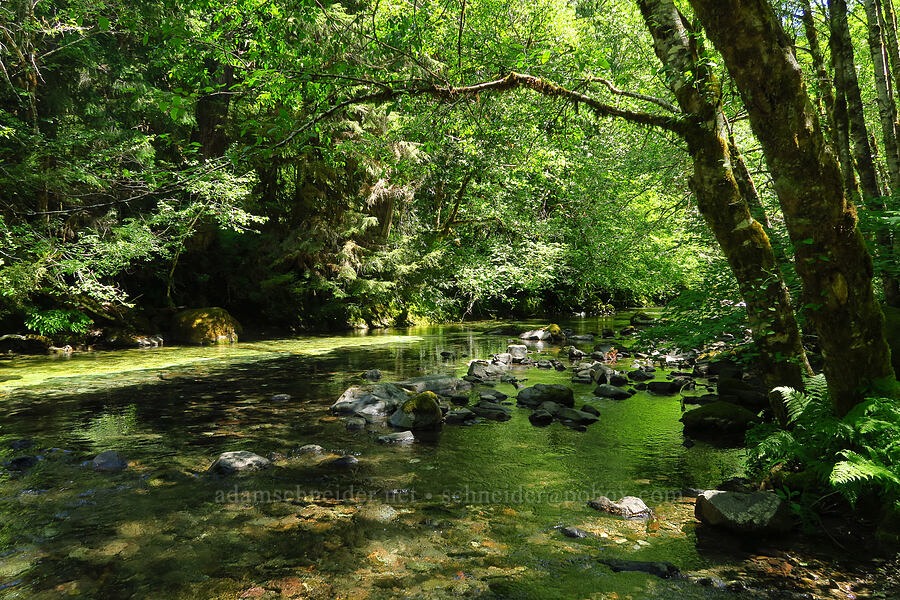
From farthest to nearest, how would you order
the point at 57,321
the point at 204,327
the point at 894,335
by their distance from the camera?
the point at 204,327, the point at 57,321, the point at 894,335

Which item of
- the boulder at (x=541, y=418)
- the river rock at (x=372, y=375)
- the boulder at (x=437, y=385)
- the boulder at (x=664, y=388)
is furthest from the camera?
the river rock at (x=372, y=375)

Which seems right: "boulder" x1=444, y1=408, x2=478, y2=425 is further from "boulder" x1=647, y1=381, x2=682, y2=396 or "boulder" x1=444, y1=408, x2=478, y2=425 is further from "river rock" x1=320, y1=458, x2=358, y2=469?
"boulder" x1=647, y1=381, x2=682, y2=396

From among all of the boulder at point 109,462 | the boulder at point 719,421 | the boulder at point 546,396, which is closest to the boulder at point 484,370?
the boulder at point 546,396

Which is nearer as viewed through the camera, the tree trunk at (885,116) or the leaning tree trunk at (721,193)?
the leaning tree trunk at (721,193)

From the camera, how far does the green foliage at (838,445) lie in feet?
10.9

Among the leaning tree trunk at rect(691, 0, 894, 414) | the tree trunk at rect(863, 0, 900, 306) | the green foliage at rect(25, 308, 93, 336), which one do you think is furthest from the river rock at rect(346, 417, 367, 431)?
the green foliage at rect(25, 308, 93, 336)

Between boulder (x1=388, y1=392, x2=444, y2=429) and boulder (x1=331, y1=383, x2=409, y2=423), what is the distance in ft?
1.62

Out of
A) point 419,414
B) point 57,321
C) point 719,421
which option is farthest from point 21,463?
point 57,321

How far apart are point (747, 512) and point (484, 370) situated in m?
7.51

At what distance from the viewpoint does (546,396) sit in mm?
8242

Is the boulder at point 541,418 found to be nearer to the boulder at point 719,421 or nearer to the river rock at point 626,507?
the boulder at point 719,421

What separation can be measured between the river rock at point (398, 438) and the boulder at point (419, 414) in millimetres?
474

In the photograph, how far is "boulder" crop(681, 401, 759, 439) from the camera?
637 centimetres

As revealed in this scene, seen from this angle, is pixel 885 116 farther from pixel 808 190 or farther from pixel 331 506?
pixel 331 506
